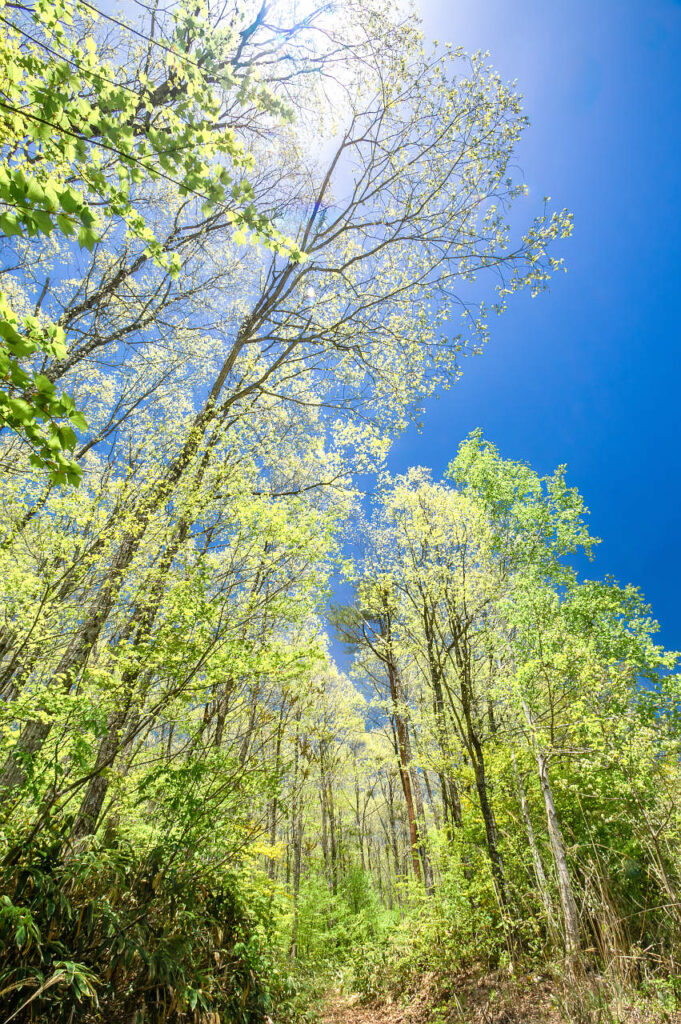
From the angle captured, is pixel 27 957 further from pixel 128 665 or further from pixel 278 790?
pixel 278 790

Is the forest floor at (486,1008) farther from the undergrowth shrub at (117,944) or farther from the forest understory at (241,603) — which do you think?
the undergrowth shrub at (117,944)

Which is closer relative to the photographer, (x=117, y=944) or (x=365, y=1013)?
(x=117, y=944)

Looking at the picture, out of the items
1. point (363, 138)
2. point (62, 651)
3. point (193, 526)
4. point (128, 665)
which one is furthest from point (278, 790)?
point (363, 138)

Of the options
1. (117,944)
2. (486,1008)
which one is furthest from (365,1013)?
(117,944)

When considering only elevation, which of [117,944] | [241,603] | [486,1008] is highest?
[241,603]

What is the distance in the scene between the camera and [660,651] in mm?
9383

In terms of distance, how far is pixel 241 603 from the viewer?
4520mm

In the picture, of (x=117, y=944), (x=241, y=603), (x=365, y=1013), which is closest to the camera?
(x=117, y=944)

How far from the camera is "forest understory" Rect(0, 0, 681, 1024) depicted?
7.98 ft

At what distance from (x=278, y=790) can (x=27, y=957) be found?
205 cm

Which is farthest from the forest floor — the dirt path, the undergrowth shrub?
the undergrowth shrub

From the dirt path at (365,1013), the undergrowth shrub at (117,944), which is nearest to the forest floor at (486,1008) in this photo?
the dirt path at (365,1013)

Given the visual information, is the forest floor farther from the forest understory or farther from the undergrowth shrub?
the undergrowth shrub

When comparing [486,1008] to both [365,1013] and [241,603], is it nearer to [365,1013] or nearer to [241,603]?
[365,1013]
